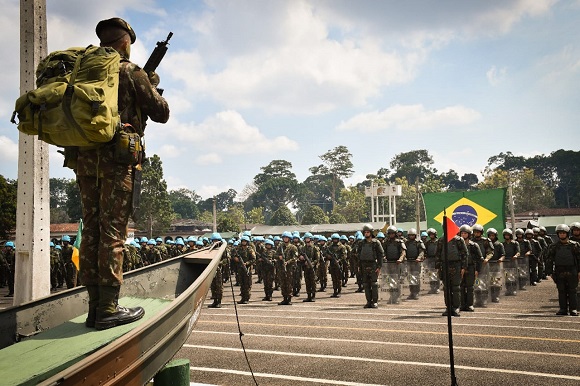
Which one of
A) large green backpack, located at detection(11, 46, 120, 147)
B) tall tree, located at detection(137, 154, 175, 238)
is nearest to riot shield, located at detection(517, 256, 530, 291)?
large green backpack, located at detection(11, 46, 120, 147)

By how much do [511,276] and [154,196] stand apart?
137ft

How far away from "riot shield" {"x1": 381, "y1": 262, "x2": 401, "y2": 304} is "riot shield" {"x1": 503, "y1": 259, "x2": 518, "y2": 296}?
12.7 feet

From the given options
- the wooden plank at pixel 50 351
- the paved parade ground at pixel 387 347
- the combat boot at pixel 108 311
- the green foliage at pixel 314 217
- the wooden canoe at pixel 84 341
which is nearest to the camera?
the wooden canoe at pixel 84 341

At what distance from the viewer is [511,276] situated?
14.8 m

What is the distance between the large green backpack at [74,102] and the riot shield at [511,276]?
567 inches

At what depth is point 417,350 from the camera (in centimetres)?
739

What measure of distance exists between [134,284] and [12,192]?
3979 cm

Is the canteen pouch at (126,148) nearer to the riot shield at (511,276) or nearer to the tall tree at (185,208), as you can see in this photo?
the riot shield at (511,276)

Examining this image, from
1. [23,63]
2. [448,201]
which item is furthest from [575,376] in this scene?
[448,201]

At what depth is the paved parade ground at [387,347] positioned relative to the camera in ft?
19.6

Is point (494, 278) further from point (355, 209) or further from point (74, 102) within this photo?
point (355, 209)

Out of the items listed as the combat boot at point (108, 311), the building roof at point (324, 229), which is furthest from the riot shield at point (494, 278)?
the building roof at point (324, 229)

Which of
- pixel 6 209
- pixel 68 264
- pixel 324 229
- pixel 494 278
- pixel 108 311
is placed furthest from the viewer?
pixel 324 229

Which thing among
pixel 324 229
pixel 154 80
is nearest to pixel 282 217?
pixel 324 229
